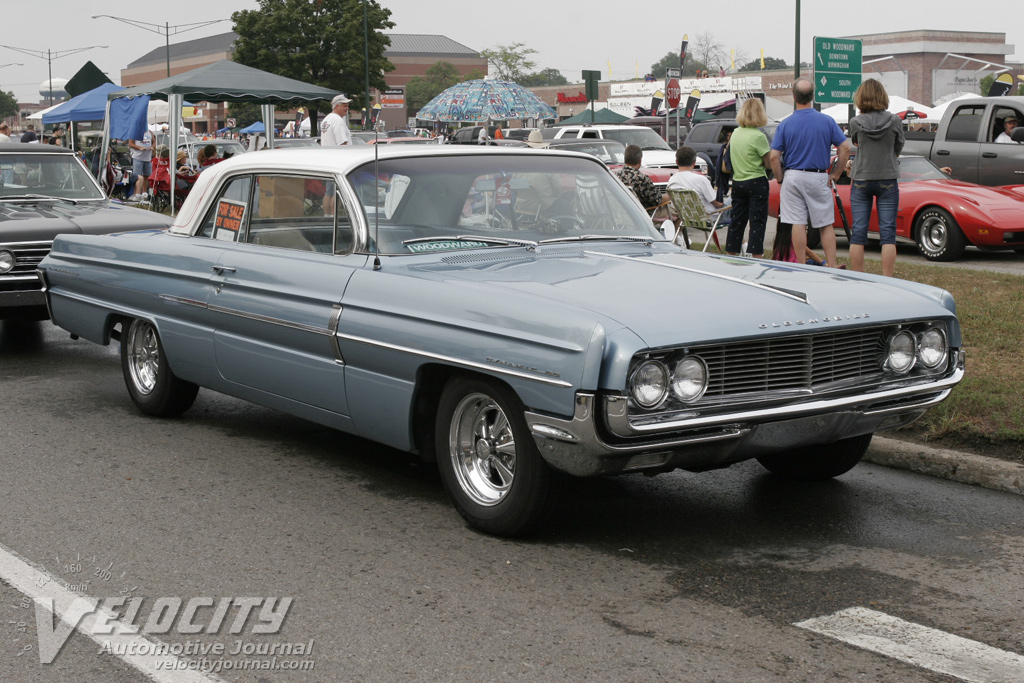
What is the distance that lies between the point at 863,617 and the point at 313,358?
2587 mm

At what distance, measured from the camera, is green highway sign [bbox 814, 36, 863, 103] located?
62.6ft

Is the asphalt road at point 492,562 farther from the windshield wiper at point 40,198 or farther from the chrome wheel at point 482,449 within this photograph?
the windshield wiper at point 40,198

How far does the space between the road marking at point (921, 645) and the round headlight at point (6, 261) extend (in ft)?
22.6

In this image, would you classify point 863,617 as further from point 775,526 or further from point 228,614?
point 228,614

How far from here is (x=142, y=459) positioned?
6.01 meters

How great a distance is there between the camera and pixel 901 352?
15.7 ft

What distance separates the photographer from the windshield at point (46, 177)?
400 inches

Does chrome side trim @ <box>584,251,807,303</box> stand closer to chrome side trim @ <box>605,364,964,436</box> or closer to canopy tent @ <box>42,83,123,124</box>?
chrome side trim @ <box>605,364,964,436</box>

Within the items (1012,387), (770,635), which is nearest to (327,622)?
(770,635)

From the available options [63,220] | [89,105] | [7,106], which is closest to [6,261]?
[63,220]

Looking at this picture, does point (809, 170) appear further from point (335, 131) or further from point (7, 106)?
point (7, 106)

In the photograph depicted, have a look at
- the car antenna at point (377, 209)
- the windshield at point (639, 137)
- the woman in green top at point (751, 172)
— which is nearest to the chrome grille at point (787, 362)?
the car antenna at point (377, 209)

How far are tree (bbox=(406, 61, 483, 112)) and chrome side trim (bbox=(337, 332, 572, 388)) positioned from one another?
417ft

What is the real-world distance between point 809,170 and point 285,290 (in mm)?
6213
